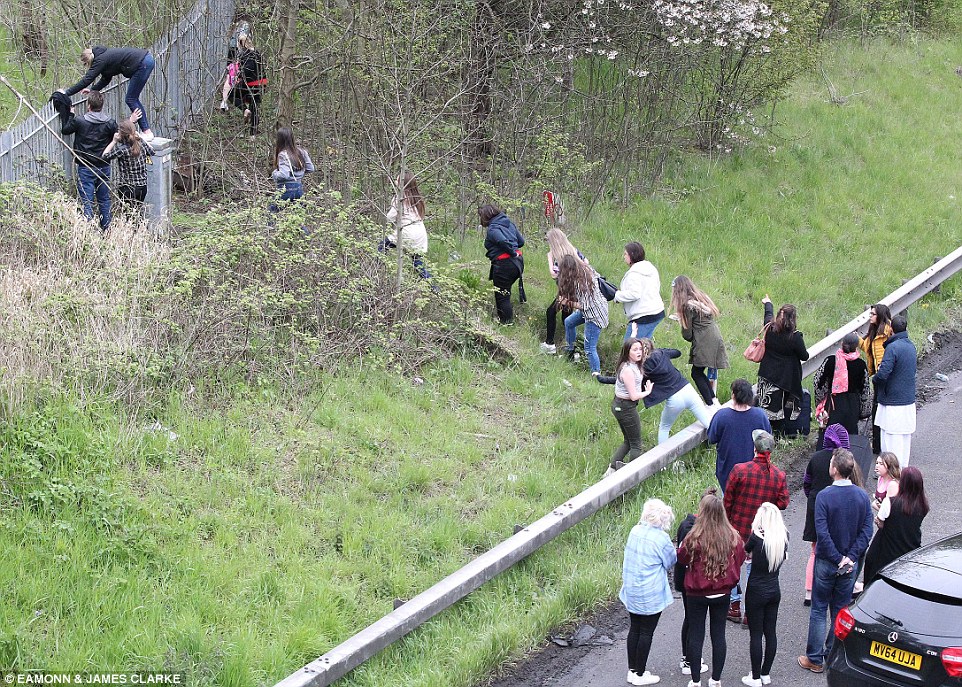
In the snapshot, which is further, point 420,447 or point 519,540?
point 420,447

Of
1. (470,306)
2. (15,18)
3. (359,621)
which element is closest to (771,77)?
(470,306)

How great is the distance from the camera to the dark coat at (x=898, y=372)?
384 inches

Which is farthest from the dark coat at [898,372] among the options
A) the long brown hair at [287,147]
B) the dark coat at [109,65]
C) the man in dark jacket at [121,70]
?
the dark coat at [109,65]

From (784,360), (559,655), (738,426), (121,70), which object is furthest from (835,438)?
(121,70)

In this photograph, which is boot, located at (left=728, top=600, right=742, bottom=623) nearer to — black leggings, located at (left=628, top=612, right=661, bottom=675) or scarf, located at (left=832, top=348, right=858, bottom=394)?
black leggings, located at (left=628, top=612, right=661, bottom=675)

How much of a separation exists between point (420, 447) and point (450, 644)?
2.48 m

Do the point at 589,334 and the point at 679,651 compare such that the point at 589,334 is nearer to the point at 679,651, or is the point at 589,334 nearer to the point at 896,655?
the point at 679,651

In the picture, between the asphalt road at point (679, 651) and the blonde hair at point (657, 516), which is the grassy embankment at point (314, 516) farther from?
the blonde hair at point (657, 516)

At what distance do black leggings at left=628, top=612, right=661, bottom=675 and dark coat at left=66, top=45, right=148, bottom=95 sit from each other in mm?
8532

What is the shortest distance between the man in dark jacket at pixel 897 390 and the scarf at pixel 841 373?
382mm

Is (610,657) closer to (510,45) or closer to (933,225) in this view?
(510,45)

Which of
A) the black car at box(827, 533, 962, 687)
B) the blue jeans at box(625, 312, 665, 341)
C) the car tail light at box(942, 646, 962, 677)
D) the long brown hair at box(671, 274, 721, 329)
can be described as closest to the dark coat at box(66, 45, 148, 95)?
the blue jeans at box(625, 312, 665, 341)

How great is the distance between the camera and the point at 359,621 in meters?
7.16

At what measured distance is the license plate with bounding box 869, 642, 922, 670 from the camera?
603cm
